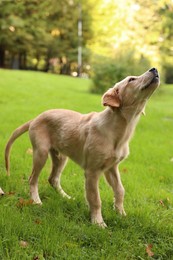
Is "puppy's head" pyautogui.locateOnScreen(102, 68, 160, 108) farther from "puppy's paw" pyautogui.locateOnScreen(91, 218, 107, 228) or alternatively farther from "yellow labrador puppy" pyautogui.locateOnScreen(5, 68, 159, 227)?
"puppy's paw" pyautogui.locateOnScreen(91, 218, 107, 228)

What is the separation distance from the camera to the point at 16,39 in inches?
1585

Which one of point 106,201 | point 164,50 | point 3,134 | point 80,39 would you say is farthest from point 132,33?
point 106,201

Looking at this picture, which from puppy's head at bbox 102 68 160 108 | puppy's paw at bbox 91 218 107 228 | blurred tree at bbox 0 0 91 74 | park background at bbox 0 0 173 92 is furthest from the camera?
blurred tree at bbox 0 0 91 74

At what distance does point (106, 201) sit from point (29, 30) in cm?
3807

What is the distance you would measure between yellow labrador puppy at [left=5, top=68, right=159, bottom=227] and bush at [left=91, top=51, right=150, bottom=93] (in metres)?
16.1

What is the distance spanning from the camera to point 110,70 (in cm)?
2108

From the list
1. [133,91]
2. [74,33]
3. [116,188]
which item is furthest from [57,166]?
[74,33]

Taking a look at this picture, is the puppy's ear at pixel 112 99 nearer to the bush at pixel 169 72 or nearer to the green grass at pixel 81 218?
the green grass at pixel 81 218

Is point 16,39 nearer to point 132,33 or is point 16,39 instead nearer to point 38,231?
point 132,33

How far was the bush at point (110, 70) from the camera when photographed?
20.9 metres

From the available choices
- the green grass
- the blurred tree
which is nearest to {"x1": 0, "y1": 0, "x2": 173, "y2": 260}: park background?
the green grass

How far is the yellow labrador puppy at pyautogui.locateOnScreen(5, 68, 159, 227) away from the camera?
4.04 m

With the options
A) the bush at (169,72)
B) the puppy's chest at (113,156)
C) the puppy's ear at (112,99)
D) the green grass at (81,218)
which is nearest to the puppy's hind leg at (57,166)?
the green grass at (81,218)

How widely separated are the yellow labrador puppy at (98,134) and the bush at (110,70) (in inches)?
633
